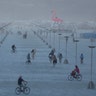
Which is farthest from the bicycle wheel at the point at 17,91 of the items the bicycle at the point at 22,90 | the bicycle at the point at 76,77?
the bicycle at the point at 76,77

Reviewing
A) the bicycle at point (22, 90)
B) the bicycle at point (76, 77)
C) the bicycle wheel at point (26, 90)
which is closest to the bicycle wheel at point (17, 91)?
the bicycle at point (22, 90)

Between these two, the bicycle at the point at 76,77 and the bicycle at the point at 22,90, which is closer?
the bicycle at the point at 22,90

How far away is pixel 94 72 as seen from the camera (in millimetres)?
22594

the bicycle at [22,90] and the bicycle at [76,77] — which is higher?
the bicycle at [76,77]

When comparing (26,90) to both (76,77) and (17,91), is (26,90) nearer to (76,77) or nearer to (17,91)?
(17,91)

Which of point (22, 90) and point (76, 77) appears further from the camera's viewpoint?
point (76, 77)

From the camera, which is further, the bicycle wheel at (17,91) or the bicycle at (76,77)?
the bicycle at (76,77)

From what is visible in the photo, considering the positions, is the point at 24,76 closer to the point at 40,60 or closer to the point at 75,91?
the point at 75,91

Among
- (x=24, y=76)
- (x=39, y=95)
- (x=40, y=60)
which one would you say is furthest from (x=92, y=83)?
(x=40, y=60)

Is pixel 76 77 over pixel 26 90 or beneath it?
over

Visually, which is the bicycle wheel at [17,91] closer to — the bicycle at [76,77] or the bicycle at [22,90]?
the bicycle at [22,90]

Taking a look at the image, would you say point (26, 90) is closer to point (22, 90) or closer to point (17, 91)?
point (22, 90)

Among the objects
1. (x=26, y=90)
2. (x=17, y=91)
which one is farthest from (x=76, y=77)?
(x=17, y=91)

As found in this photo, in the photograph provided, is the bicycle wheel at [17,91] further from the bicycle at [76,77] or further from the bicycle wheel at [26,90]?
the bicycle at [76,77]
